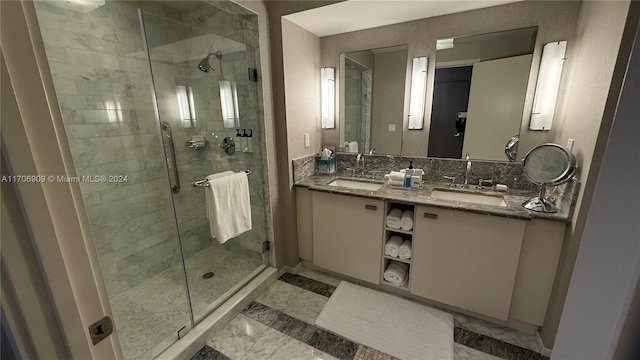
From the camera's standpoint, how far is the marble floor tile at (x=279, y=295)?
201 cm

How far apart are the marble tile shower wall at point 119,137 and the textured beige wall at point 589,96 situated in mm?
2023

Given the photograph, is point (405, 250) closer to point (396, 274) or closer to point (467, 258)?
point (396, 274)

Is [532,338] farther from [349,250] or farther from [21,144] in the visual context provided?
[21,144]

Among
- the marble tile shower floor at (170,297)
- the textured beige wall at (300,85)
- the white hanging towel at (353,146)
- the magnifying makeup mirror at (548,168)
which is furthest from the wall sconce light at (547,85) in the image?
the marble tile shower floor at (170,297)

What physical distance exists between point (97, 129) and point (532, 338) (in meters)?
3.41

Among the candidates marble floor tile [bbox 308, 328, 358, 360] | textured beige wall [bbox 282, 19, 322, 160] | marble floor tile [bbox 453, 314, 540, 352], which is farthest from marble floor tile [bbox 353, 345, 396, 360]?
textured beige wall [bbox 282, 19, 322, 160]

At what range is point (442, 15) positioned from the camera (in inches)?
76.2

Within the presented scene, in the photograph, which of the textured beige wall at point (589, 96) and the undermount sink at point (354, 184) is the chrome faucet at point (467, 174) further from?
the undermount sink at point (354, 184)

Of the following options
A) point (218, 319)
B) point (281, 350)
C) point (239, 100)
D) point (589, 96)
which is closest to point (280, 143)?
point (239, 100)

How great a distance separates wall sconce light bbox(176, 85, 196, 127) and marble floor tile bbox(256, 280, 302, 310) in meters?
1.63

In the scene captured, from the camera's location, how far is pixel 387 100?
228 centimetres

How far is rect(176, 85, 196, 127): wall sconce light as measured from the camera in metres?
2.21

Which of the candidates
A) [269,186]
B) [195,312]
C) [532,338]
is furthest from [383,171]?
[195,312]

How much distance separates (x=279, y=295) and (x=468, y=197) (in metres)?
1.71
